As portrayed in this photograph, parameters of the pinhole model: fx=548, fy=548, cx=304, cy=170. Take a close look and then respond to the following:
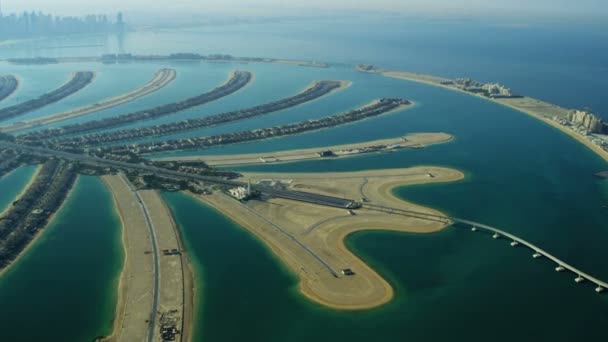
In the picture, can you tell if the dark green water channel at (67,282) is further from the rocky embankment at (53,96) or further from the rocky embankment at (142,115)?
the rocky embankment at (53,96)

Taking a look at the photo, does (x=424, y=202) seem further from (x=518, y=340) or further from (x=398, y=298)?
(x=518, y=340)

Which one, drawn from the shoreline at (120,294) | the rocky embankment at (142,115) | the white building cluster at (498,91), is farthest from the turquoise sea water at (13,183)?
the white building cluster at (498,91)

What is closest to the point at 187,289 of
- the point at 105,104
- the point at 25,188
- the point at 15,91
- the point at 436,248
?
the point at 436,248

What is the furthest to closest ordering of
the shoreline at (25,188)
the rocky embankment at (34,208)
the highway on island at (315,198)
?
the shoreline at (25,188) < the rocky embankment at (34,208) < the highway on island at (315,198)

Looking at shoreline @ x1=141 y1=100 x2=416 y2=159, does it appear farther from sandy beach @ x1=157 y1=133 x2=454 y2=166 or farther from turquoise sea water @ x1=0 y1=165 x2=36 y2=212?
turquoise sea water @ x1=0 y1=165 x2=36 y2=212

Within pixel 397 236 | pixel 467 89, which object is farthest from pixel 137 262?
pixel 467 89

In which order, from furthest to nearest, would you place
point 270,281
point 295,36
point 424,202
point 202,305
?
point 295,36 < point 424,202 < point 270,281 < point 202,305
